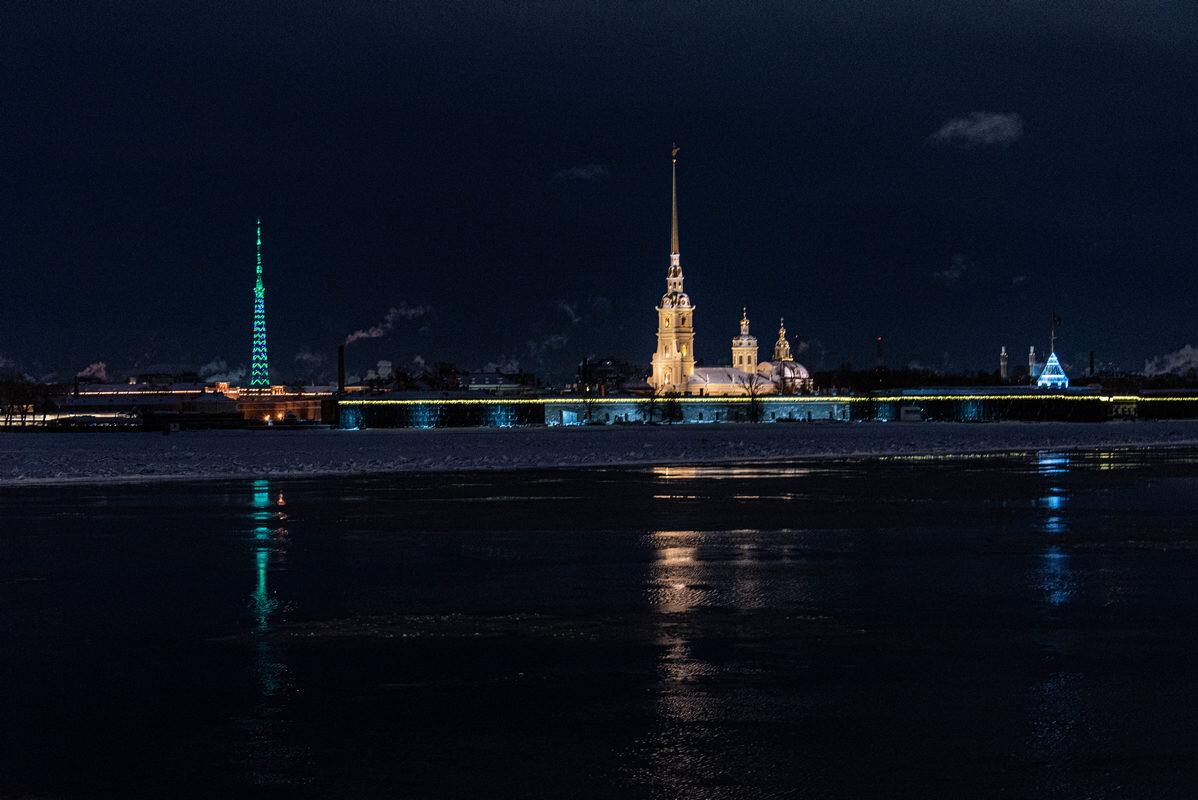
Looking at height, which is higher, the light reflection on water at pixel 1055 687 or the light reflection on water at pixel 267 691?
the light reflection on water at pixel 267 691

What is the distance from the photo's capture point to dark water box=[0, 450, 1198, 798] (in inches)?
285

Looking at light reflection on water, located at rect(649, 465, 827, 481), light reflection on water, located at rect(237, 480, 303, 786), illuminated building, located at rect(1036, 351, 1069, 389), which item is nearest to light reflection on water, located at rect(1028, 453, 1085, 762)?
light reflection on water, located at rect(237, 480, 303, 786)

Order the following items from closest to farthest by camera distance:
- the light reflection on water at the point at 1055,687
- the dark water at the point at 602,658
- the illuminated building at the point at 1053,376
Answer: the dark water at the point at 602,658, the light reflection on water at the point at 1055,687, the illuminated building at the point at 1053,376

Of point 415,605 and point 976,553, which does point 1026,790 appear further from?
point 976,553

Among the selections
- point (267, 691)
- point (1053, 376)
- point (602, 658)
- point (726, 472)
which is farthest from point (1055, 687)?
point (1053, 376)

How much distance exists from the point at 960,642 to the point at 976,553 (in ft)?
20.9

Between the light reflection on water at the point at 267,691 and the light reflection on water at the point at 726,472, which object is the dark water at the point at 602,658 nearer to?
the light reflection on water at the point at 267,691

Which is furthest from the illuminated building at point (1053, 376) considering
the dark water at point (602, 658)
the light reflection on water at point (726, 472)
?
the dark water at point (602, 658)

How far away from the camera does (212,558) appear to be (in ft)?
54.9

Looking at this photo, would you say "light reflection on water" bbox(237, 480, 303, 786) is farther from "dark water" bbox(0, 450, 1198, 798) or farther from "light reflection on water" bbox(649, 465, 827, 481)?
"light reflection on water" bbox(649, 465, 827, 481)

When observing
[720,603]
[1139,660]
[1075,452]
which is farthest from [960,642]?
[1075,452]

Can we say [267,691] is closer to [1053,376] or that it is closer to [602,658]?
[602,658]

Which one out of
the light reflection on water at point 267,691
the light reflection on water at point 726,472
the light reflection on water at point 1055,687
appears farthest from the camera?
the light reflection on water at point 726,472

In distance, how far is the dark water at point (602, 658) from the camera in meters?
7.24
